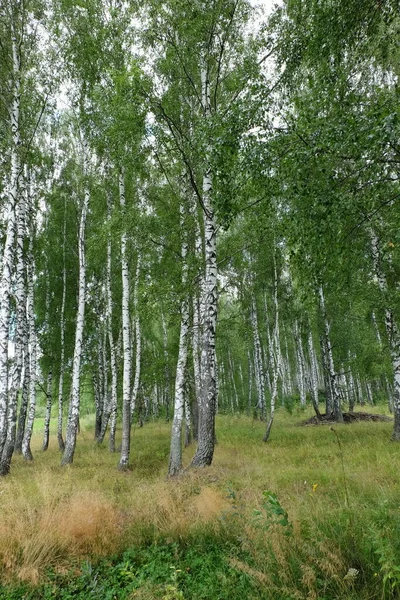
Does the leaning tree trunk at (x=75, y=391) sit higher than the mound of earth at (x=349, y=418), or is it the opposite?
the leaning tree trunk at (x=75, y=391)

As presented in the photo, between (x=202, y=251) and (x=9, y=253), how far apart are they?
6099mm

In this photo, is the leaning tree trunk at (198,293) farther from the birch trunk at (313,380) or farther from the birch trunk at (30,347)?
the birch trunk at (313,380)

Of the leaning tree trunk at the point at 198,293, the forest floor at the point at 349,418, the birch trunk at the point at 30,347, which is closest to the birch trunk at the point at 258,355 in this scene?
the forest floor at the point at 349,418

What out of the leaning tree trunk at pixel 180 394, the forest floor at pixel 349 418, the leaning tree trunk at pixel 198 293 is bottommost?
the forest floor at pixel 349 418

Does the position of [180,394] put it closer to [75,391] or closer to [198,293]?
[198,293]

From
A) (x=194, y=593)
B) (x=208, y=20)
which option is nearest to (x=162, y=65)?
(x=208, y=20)

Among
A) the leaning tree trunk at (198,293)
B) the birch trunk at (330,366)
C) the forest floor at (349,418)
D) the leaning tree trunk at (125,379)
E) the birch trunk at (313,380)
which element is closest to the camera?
the leaning tree trunk at (198,293)

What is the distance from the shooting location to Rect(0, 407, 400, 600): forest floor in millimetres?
2932

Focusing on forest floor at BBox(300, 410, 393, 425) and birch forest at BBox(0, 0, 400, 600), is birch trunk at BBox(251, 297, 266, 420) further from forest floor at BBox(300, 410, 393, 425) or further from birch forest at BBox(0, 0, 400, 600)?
forest floor at BBox(300, 410, 393, 425)

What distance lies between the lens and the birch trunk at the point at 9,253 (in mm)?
8266

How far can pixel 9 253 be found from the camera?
8.69m

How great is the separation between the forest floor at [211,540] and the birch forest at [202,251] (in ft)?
0.09

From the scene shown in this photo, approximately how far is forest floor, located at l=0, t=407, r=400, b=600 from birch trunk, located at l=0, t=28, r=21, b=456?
2429 mm

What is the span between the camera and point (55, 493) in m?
5.67
